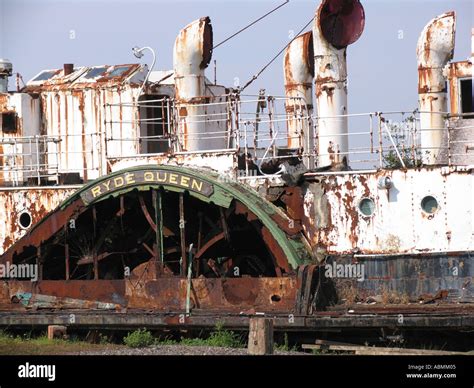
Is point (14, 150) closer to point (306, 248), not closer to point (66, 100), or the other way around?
point (66, 100)

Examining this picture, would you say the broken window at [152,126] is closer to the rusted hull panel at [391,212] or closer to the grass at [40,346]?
the rusted hull panel at [391,212]

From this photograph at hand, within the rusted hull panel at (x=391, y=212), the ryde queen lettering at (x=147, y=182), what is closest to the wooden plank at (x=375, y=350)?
the rusted hull panel at (x=391, y=212)

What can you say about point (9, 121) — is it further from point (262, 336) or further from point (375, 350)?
point (262, 336)

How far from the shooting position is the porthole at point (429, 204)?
810 inches

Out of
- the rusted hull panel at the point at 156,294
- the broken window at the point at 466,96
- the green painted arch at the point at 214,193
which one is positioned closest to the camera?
the green painted arch at the point at 214,193

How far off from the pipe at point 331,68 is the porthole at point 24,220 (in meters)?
5.53

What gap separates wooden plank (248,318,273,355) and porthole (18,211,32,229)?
7478 mm

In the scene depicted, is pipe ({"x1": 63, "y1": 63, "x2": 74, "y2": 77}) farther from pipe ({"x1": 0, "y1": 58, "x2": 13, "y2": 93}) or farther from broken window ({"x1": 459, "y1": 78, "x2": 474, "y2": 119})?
broken window ({"x1": 459, "y1": 78, "x2": 474, "y2": 119})

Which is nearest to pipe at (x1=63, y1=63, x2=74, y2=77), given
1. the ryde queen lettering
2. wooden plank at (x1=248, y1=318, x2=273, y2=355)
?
the ryde queen lettering

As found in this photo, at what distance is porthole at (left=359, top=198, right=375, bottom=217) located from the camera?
2103 centimetres

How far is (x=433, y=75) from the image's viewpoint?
75.5 ft

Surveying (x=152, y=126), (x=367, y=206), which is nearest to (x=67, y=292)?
(x=152, y=126)

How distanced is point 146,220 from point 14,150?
12.4 ft

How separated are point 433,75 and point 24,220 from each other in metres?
7.97
